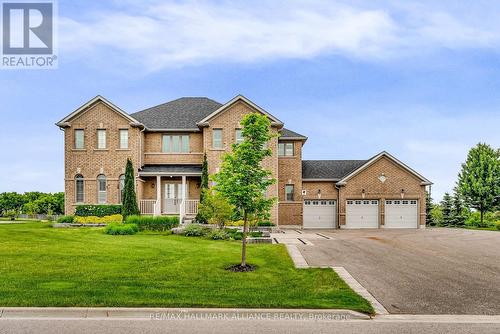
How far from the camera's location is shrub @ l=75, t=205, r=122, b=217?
29469 millimetres

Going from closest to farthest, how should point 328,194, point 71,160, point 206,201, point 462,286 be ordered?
point 462,286 < point 206,201 < point 71,160 < point 328,194

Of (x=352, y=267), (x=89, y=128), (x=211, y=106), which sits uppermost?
(x=211, y=106)

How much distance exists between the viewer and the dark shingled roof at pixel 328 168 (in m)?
36.4

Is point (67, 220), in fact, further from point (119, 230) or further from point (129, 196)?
point (119, 230)

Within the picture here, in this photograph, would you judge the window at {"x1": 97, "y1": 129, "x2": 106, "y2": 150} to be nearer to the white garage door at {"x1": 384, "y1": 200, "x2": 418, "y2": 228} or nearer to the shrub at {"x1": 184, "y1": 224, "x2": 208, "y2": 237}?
the shrub at {"x1": 184, "y1": 224, "x2": 208, "y2": 237}

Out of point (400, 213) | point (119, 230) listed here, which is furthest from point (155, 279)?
point (400, 213)

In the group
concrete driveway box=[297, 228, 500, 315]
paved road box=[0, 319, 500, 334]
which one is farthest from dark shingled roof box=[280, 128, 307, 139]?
paved road box=[0, 319, 500, 334]

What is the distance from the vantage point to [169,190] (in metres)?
31.7

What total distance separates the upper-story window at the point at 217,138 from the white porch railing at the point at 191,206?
4.49 m

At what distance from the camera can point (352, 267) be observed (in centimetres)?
1339

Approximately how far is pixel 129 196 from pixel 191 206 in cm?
462

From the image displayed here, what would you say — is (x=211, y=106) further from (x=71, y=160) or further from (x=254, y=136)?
(x=254, y=136)

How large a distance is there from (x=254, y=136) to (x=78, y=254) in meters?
7.46

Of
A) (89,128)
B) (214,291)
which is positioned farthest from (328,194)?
(214,291)
